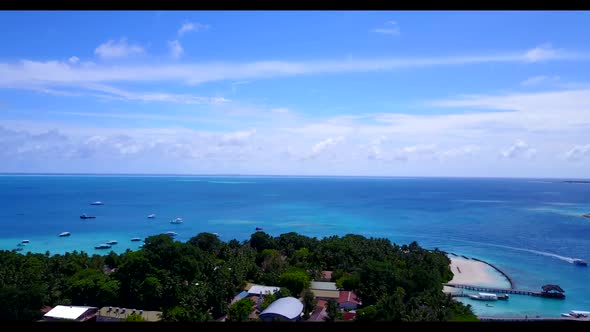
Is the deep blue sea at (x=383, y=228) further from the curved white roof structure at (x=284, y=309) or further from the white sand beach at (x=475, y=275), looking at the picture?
the curved white roof structure at (x=284, y=309)

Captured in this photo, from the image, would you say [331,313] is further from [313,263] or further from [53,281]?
[53,281]

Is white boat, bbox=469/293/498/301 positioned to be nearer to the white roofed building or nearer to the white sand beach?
the white sand beach

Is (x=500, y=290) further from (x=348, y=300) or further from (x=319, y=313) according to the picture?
(x=319, y=313)

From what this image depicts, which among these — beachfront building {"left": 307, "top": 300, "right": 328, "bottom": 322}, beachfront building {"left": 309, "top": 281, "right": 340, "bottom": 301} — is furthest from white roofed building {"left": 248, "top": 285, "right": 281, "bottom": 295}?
beachfront building {"left": 307, "top": 300, "right": 328, "bottom": 322}

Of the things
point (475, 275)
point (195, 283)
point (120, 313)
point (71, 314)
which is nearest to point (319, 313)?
point (195, 283)
